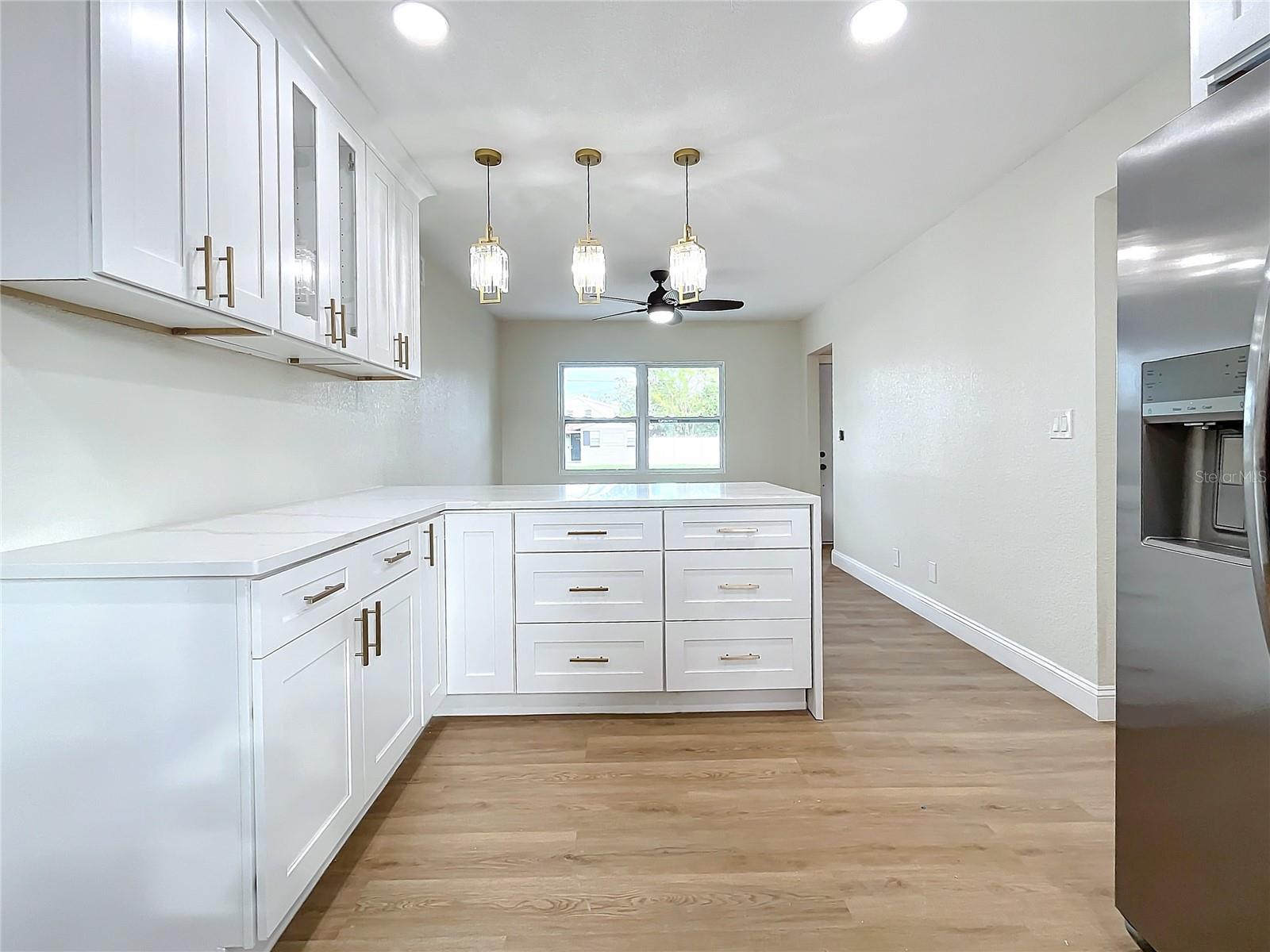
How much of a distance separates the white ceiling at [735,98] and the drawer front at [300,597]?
5.36 ft

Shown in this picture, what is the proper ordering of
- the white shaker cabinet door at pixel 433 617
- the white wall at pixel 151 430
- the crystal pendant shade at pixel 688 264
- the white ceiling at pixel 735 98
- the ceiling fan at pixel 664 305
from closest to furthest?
the white wall at pixel 151 430, the white ceiling at pixel 735 98, the white shaker cabinet door at pixel 433 617, the crystal pendant shade at pixel 688 264, the ceiling fan at pixel 664 305

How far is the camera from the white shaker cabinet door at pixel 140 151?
1.21 meters

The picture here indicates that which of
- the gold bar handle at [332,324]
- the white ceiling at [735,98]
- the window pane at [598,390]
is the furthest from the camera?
the window pane at [598,390]

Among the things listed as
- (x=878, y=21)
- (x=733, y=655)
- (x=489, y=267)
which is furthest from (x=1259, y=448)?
(x=489, y=267)

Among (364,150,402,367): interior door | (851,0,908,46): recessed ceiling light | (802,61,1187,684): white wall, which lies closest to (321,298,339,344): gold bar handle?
(364,150,402,367): interior door

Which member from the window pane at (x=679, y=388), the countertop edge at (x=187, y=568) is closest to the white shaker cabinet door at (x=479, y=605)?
the countertop edge at (x=187, y=568)

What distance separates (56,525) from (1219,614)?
229cm

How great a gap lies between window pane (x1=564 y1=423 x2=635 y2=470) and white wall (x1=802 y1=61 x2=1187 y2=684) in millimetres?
2935

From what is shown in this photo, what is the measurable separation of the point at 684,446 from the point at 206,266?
5.83 metres

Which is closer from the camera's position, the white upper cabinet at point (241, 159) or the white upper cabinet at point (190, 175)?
the white upper cabinet at point (190, 175)

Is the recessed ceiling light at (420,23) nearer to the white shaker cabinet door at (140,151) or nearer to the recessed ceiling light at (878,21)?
the white shaker cabinet door at (140,151)

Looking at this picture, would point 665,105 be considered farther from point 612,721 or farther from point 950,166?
point 612,721

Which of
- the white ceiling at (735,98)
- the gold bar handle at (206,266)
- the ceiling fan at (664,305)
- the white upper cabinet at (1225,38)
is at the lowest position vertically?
the gold bar handle at (206,266)

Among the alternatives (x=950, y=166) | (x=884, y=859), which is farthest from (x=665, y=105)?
(x=884, y=859)
